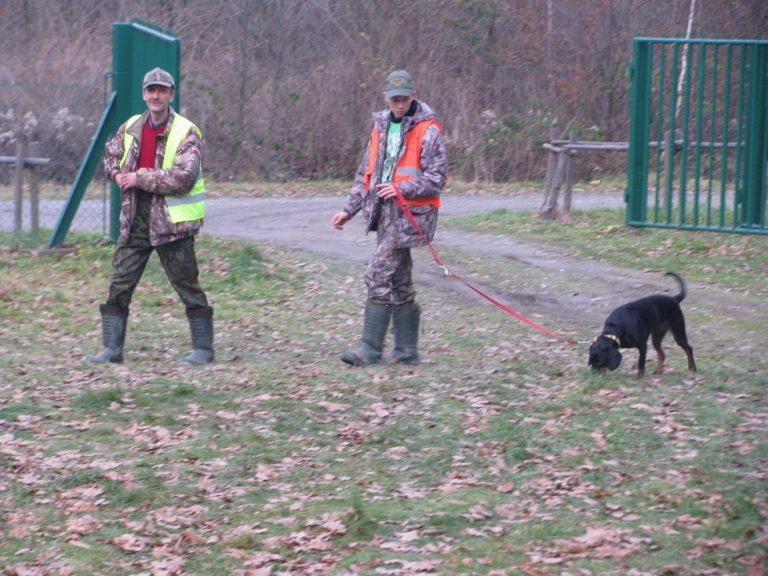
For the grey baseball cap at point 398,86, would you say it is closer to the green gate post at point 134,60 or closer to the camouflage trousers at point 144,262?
the camouflage trousers at point 144,262

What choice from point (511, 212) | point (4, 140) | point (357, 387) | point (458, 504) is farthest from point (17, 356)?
point (4, 140)

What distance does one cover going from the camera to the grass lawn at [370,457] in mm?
5379

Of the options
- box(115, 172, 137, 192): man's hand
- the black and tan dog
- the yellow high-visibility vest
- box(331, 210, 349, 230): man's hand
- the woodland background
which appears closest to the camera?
the black and tan dog

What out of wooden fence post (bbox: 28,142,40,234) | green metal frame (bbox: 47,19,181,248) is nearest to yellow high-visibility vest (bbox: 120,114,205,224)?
green metal frame (bbox: 47,19,181,248)

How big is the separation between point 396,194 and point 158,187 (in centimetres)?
153

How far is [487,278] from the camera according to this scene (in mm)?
12562

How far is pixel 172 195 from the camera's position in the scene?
8.13 m

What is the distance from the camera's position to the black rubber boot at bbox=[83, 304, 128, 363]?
8516 millimetres

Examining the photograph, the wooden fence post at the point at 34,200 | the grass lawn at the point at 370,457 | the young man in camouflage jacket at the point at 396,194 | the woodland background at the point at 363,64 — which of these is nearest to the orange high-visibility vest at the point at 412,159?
the young man in camouflage jacket at the point at 396,194

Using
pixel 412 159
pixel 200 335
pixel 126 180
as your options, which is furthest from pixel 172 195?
pixel 412 159

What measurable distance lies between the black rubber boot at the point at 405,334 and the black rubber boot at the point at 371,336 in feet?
0.26

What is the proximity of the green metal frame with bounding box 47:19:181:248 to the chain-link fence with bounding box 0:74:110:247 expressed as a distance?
1.52 metres

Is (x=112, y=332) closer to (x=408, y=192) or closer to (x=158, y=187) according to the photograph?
(x=158, y=187)

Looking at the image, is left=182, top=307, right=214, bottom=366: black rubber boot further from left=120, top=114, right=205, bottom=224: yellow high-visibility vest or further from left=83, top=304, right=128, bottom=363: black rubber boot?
left=120, top=114, right=205, bottom=224: yellow high-visibility vest
